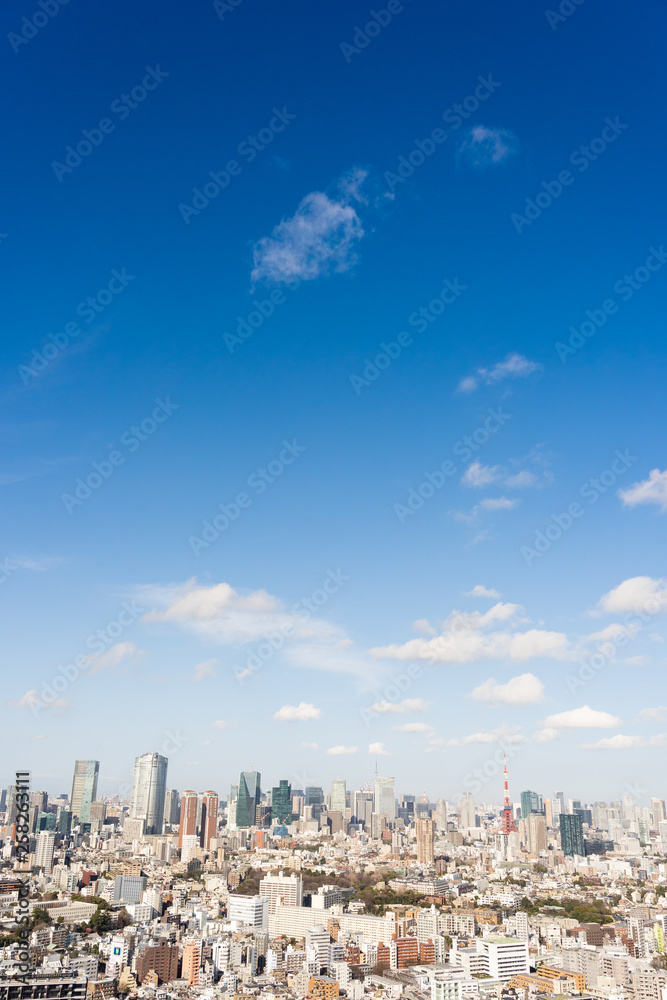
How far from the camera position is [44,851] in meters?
17.6

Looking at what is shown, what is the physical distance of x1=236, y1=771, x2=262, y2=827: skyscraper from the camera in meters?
28.9

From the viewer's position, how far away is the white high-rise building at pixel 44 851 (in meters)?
17.3

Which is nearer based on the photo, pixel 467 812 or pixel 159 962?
pixel 159 962

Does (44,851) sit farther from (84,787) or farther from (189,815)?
(84,787)

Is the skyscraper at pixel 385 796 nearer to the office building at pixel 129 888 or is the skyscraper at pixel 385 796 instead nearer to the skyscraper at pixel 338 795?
the skyscraper at pixel 338 795

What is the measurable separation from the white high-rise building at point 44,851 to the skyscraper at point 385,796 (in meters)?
18.8

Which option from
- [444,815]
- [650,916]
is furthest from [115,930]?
[444,815]

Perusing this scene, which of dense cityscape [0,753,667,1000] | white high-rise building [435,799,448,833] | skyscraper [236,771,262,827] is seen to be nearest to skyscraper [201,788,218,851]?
dense cityscape [0,753,667,1000]

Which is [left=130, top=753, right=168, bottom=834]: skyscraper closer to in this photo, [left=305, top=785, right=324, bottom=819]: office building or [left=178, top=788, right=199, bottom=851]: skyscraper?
[left=178, top=788, right=199, bottom=851]: skyscraper

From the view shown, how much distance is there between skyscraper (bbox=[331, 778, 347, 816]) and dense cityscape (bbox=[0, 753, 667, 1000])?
3.95m

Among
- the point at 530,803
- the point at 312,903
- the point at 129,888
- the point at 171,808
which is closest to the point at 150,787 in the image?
the point at 171,808

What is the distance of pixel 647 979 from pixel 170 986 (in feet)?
17.8

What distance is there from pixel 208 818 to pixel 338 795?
11403 mm

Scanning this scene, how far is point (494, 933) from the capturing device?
11.4 metres
